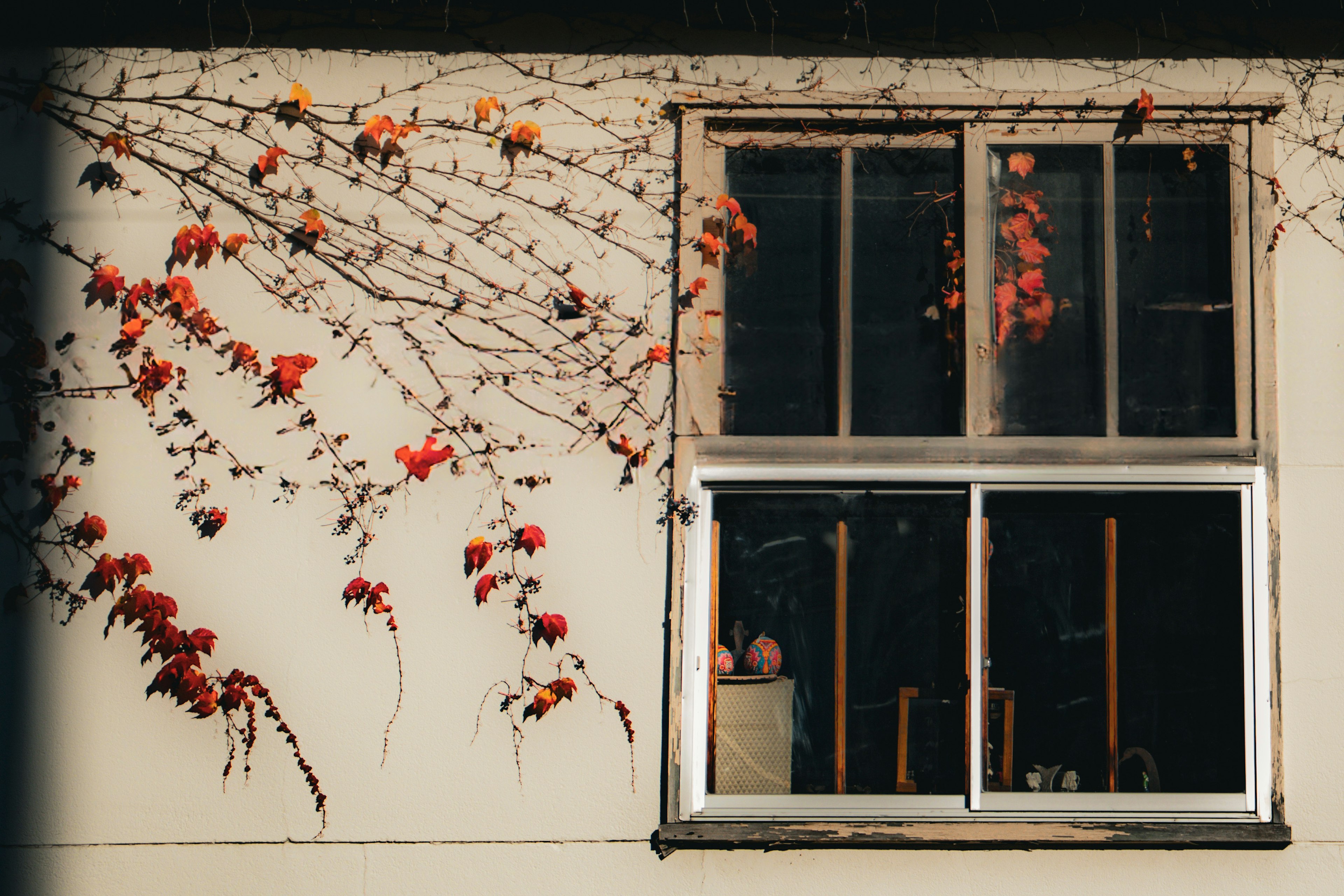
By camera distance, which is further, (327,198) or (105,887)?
(327,198)

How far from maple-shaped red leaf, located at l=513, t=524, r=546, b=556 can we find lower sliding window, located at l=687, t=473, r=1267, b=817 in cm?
51

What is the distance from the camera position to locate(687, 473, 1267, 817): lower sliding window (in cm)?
301

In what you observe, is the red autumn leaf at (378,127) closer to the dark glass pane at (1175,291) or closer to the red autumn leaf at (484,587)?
the red autumn leaf at (484,587)

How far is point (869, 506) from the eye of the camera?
3.08 meters

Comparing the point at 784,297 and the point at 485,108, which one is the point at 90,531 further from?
the point at 784,297

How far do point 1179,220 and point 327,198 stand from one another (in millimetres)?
2876

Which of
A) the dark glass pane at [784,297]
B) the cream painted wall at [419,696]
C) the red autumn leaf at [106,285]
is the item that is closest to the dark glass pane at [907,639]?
the cream painted wall at [419,696]

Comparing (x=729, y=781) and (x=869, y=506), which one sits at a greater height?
(x=869, y=506)

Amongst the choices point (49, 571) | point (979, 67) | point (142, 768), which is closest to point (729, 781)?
point (142, 768)

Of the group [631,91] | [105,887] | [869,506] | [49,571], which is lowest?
[105,887]

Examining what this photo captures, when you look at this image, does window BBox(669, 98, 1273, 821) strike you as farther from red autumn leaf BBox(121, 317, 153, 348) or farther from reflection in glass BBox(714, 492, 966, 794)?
red autumn leaf BBox(121, 317, 153, 348)

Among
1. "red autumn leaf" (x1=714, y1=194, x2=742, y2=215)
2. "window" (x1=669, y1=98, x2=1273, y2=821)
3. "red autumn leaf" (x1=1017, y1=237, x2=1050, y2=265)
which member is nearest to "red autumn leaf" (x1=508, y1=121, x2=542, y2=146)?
"window" (x1=669, y1=98, x2=1273, y2=821)

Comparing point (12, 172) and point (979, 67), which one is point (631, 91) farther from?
point (12, 172)

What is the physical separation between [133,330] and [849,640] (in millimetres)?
2561
